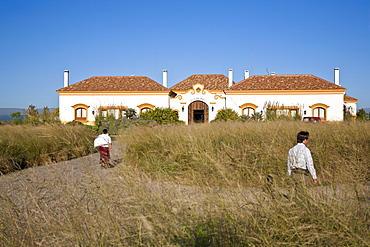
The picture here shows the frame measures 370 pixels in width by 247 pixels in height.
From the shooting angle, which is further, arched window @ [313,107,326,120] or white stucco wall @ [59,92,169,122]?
white stucco wall @ [59,92,169,122]

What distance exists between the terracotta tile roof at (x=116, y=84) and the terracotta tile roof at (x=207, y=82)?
275cm

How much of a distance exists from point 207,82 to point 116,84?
8.97 metres

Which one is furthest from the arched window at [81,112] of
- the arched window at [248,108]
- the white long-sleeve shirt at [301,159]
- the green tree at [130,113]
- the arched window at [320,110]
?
the white long-sleeve shirt at [301,159]

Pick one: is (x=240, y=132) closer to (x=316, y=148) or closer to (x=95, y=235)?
(x=316, y=148)

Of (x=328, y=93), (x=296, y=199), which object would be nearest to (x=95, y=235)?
(x=296, y=199)

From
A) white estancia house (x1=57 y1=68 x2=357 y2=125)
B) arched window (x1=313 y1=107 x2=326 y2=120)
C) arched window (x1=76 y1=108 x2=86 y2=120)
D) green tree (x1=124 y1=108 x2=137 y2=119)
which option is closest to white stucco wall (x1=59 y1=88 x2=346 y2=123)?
white estancia house (x1=57 y1=68 x2=357 y2=125)

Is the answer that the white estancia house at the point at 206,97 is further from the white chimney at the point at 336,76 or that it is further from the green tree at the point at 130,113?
the green tree at the point at 130,113

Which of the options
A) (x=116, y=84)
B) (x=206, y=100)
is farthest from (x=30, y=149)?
(x=116, y=84)

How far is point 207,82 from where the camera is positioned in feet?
116

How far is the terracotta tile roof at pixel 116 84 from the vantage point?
106 ft

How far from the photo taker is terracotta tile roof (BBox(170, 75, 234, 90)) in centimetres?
3425

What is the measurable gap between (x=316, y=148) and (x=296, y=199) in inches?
211

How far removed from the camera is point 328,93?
29406 mm

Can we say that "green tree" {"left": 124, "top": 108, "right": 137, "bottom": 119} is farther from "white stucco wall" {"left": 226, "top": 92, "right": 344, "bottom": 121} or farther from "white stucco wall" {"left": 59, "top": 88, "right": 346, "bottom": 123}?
"white stucco wall" {"left": 226, "top": 92, "right": 344, "bottom": 121}
